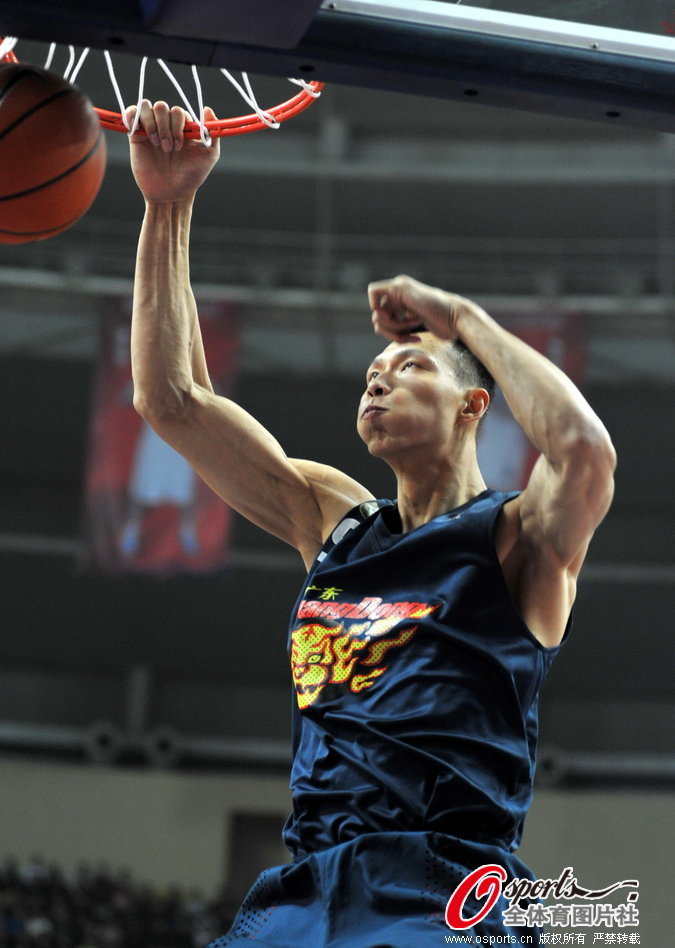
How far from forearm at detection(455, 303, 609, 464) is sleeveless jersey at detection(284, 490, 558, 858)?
244 millimetres

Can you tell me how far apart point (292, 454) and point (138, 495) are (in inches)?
107

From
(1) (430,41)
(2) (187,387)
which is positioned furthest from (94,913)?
(1) (430,41)

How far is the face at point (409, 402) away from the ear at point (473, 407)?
2 centimetres

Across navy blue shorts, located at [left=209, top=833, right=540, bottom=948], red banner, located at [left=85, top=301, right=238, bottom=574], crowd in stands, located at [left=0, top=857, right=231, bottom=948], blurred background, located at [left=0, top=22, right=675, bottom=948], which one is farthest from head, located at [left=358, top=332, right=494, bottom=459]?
blurred background, located at [left=0, top=22, right=675, bottom=948]

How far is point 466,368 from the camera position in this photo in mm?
2965

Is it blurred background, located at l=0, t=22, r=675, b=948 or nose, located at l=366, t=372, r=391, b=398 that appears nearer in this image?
nose, located at l=366, t=372, r=391, b=398

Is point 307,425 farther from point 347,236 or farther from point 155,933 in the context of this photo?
point 155,933

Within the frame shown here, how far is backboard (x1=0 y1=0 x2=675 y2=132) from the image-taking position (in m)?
2.21

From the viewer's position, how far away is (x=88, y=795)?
48.1 ft

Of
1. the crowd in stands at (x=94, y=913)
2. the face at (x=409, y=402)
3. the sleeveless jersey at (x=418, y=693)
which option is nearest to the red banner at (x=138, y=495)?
the crowd in stands at (x=94, y=913)

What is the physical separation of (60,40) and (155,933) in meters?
11.7

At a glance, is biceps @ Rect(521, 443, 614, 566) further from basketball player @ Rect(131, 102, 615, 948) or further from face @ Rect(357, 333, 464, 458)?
face @ Rect(357, 333, 464, 458)

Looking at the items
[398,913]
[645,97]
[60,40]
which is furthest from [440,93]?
[398,913]

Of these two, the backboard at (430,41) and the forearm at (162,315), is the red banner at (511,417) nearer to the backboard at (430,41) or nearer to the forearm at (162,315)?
the forearm at (162,315)
